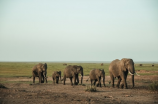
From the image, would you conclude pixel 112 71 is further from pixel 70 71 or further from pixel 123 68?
pixel 70 71

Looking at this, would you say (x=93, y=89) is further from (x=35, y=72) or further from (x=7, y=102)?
(x=35, y=72)

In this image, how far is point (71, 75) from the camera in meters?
25.7

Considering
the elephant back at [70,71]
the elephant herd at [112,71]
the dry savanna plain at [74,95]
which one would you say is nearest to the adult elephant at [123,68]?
the elephant herd at [112,71]

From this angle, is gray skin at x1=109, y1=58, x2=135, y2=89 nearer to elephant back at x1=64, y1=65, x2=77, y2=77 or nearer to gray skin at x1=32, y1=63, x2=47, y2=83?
elephant back at x1=64, y1=65, x2=77, y2=77

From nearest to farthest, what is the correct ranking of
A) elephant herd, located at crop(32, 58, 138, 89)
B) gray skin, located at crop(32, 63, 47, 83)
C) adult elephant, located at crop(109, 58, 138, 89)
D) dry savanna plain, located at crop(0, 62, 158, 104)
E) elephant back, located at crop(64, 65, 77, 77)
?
dry savanna plain, located at crop(0, 62, 158, 104), adult elephant, located at crop(109, 58, 138, 89), elephant herd, located at crop(32, 58, 138, 89), elephant back, located at crop(64, 65, 77, 77), gray skin, located at crop(32, 63, 47, 83)

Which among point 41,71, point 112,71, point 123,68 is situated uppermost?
point 123,68

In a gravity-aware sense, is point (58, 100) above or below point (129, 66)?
below

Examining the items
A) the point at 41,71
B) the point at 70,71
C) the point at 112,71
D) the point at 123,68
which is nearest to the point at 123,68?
the point at 123,68

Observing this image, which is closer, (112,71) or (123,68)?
(123,68)

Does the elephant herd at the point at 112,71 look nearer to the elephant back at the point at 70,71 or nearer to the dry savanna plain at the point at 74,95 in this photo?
the elephant back at the point at 70,71

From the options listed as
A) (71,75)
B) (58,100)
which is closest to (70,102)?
(58,100)

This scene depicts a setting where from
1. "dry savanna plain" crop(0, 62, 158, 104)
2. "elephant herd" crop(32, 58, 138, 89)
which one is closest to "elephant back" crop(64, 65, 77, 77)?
"elephant herd" crop(32, 58, 138, 89)

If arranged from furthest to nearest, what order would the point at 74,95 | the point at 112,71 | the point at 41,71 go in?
the point at 41,71 → the point at 112,71 → the point at 74,95

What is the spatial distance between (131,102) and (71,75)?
12.4m
